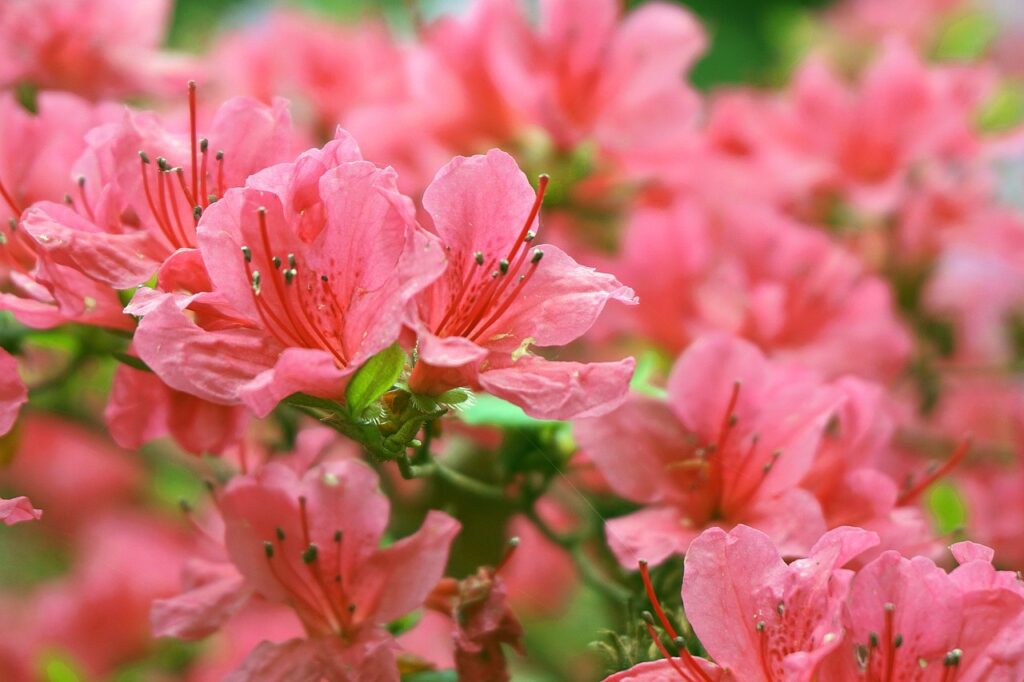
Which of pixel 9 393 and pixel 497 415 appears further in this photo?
pixel 497 415

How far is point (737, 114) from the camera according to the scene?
111 cm

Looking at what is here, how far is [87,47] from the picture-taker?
0.97m

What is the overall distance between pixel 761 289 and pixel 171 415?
466mm

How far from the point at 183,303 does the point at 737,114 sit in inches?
27.7

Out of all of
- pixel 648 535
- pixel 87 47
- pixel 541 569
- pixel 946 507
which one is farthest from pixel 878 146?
pixel 87 47

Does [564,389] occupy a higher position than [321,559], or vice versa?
[564,389]

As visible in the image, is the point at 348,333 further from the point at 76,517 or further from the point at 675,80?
the point at 76,517

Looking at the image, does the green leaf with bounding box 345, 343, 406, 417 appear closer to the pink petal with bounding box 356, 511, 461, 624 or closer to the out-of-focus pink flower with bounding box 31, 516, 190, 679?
the pink petal with bounding box 356, 511, 461, 624

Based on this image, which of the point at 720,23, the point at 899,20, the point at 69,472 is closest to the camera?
the point at 69,472

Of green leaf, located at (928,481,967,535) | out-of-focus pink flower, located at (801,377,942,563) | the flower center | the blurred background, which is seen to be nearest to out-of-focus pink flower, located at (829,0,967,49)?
the blurred background

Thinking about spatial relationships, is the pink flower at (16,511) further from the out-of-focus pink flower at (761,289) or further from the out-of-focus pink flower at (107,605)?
the out-of-focus pink flower at (107,605)

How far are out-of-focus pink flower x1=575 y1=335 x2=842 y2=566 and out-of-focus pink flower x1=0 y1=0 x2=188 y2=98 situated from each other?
1.77 ft

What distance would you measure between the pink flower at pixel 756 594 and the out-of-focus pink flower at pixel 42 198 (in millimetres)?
322

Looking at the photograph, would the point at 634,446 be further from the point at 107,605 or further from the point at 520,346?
the point at 107,605
